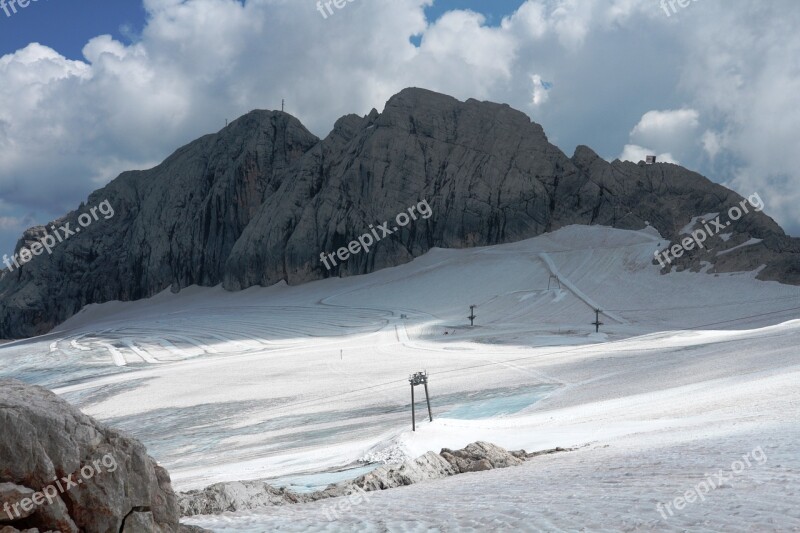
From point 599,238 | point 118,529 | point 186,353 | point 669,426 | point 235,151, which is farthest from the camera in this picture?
point 235,151

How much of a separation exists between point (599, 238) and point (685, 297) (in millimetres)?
14424

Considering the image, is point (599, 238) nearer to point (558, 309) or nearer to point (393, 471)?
point (558, 309)

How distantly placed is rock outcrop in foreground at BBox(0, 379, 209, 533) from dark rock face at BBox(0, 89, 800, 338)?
50.0 metres

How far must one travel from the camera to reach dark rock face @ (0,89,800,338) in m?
65.4

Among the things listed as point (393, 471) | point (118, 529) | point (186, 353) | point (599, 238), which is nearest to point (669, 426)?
point (393, 471)

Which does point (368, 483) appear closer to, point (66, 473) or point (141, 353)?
point (66, 473)

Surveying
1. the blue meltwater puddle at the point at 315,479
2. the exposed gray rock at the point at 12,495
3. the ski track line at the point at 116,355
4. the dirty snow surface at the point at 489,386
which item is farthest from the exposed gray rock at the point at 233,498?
the ski track line at the point at 116,355

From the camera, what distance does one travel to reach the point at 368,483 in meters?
10.1

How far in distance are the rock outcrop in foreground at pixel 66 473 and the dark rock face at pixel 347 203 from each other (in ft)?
164

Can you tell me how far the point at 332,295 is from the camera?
6178 cm

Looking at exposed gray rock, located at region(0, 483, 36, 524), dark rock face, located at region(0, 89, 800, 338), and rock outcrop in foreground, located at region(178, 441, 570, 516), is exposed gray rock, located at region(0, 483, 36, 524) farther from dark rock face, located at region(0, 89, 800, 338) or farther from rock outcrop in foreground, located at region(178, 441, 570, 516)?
dark rock face, located at region(0, 89, 800, 338)

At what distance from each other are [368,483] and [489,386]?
16.1 m

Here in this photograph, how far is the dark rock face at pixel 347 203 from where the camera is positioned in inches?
2574

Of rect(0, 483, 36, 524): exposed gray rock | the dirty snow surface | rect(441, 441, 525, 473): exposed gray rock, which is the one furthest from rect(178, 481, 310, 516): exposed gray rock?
rect(0, 483, 36, 524): exposed gray rock
